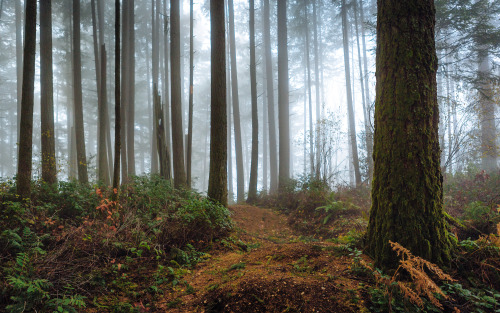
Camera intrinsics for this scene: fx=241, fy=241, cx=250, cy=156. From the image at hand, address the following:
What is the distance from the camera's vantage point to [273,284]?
2.75 m

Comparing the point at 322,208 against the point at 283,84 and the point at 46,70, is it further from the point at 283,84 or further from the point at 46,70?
the point at 46,70

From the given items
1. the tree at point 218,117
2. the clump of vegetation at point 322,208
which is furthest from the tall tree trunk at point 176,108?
the clump of vegetation at point 322,208

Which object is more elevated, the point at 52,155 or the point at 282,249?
the point at 52,155

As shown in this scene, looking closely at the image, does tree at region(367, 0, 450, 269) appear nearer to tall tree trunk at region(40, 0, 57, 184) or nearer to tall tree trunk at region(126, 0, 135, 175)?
tall tree trunk at region(40, 0, 57, 184)

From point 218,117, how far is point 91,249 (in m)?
4.71

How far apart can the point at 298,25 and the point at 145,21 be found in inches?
580

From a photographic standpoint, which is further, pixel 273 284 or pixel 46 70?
pixel 46 70

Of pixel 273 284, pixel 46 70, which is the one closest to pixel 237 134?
pixel 46 70

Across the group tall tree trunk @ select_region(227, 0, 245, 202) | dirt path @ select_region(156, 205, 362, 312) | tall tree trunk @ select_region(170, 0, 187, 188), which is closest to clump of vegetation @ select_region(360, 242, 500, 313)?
dirt path @ select_region(156, 205, 362, 312)

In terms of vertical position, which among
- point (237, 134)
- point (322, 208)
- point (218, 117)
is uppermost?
point (237, 134)

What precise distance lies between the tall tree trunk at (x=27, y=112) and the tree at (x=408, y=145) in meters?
6.95

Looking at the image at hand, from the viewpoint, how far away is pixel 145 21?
76.9 ft

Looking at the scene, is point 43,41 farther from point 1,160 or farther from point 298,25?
point 1,160

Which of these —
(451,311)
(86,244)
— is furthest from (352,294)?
(86,244)
